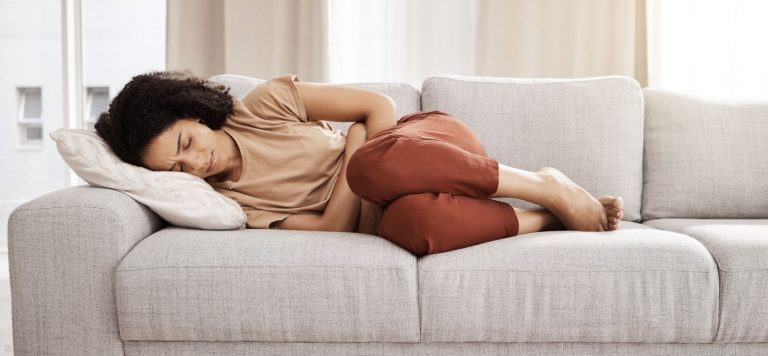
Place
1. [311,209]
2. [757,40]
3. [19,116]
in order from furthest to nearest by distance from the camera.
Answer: [19,116] → [757,40] → [311,209]

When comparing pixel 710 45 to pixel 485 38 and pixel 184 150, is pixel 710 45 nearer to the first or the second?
pixel 485 38

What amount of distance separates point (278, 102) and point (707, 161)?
133 cm

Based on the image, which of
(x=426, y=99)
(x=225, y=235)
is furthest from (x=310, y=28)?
(x=225, y=235)

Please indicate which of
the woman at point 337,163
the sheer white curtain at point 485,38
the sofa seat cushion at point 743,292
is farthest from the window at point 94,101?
the sofa seat cushion at point 743,292

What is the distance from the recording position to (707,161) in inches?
84.4

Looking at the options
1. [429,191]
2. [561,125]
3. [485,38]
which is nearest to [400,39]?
[485,38]

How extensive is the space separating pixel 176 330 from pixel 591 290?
859mm

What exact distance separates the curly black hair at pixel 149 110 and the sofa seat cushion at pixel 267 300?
0.37 metres

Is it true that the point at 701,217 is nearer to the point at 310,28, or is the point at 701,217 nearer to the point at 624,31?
the point at 624,31

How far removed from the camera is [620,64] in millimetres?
3172

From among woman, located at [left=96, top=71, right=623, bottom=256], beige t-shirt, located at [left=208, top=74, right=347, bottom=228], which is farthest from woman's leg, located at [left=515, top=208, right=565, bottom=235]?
beige t-shirt, located at [left=208, top=74, right=347, bottom=228]

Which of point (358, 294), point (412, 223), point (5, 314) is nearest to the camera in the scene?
point (358, 294)

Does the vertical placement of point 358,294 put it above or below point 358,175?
below

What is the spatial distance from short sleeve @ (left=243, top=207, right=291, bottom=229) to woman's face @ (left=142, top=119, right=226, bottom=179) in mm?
144
